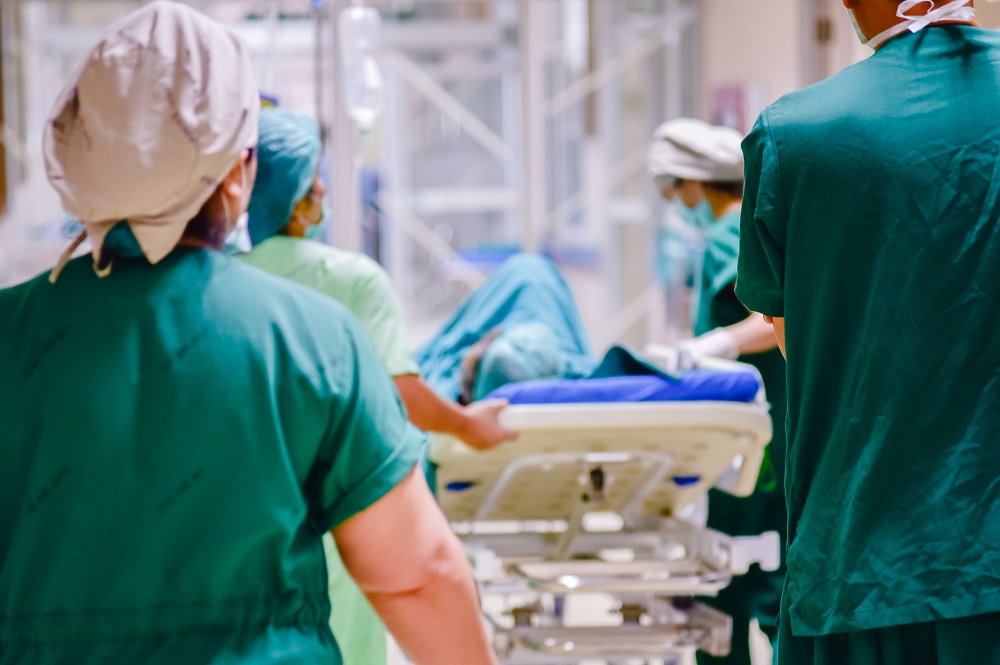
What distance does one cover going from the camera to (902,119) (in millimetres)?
1346

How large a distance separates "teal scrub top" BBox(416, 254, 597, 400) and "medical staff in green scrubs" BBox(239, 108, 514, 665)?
74cm

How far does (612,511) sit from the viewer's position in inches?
103

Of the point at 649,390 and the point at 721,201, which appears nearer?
the point at 649,390

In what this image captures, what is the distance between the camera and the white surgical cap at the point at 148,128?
3.55ft

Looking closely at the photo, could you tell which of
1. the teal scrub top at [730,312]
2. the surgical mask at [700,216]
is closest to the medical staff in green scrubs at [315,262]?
the teal scrub top at [730,312]

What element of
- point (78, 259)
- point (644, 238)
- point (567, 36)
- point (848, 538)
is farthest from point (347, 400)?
point (567, 36)

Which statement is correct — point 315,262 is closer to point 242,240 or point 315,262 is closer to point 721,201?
point 242,240

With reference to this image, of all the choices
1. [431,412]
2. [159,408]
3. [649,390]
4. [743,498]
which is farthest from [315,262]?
[743,498]

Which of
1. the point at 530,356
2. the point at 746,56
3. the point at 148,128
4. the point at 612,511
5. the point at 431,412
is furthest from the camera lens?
the point at 746,56

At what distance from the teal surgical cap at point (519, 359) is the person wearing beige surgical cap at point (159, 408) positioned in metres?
1.53

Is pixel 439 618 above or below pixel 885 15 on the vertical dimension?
below

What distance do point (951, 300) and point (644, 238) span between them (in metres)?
5.98

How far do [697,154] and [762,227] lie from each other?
→ 1.58 metres

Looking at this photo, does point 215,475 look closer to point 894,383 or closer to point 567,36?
point 894,383
